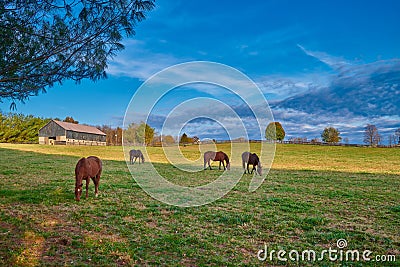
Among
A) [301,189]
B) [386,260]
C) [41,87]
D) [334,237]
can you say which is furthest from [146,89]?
[301,189]

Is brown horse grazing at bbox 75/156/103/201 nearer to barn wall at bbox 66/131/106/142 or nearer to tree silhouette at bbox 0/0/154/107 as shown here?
tree silhouette at bbox 0/0/154/107

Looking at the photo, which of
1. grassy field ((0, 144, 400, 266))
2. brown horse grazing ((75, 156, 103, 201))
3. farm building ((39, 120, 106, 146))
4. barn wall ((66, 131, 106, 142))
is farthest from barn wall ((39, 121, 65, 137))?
brown horse grazing ((75, 156, 103, 201))

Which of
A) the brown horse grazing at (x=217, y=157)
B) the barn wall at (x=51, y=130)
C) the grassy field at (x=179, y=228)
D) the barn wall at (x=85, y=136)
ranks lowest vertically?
the grassy field at (x=179, y=228)

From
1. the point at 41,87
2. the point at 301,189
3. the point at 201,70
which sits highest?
the point at 201,70

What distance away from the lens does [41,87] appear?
7348 millimetres

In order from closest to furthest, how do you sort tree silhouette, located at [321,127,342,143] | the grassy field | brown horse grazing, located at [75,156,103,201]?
the grassy field
brown horse grazing, located at [75,156,103,201]
tree silhouette, located at [321,127,342,143]

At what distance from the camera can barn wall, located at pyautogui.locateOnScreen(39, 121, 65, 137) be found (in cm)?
6153

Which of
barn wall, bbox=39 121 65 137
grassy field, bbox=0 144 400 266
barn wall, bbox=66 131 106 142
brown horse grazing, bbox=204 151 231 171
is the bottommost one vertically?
grassy field, bbox=0 144 400 266

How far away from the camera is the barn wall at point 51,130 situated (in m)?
61.5

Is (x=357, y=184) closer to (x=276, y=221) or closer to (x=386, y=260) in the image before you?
(x=276, y=221)

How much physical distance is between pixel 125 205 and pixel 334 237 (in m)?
5.78

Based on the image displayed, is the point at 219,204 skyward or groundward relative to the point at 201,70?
groundward

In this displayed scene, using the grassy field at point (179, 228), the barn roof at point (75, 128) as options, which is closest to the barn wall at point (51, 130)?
the barn roof at point (75, 128)

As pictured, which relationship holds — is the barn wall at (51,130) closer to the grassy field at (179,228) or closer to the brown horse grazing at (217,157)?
the brown horse grazing at (217,157)
